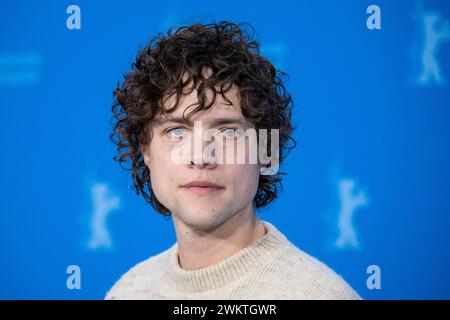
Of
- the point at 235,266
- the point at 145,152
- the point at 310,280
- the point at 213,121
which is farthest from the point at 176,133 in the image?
the point at 310,280

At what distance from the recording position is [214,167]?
5.61 ft

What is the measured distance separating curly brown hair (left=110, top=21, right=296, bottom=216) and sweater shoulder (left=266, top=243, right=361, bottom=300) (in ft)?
1.39

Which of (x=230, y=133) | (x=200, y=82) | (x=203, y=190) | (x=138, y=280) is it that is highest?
(x=200, y=82)

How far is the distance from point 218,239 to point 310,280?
295 millimetres

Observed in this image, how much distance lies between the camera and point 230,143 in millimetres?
1761

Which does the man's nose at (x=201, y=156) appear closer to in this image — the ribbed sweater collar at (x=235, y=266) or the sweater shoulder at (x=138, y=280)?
the ribbed sweater collar at (x=235, y=266)

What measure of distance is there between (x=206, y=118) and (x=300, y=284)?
51 cm

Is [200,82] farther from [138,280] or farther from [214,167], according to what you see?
[138,280]

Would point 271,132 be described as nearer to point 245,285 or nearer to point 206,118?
point 206,118

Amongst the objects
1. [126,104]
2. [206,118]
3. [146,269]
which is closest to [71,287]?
[146,269]

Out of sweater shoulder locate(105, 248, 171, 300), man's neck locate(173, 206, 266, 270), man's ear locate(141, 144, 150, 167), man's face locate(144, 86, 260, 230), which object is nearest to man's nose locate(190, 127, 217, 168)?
man's face locate(144, 86, 260, 230)

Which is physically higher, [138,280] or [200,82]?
[200,82]

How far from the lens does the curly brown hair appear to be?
5.98 feet

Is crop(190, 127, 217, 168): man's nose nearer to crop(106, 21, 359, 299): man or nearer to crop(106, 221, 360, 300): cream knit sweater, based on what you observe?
crop(106, 21, 359, 299): man
